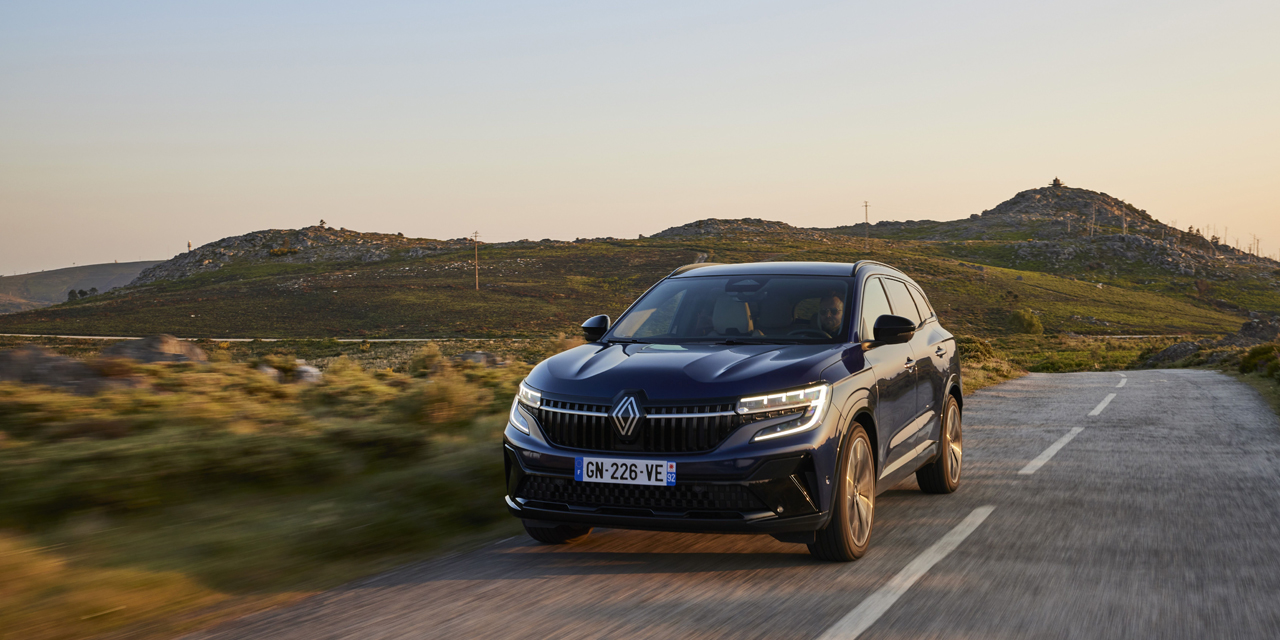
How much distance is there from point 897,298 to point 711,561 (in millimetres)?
2857

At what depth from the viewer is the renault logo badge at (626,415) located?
4984 mm

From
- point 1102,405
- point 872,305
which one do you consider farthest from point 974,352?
point 872,305

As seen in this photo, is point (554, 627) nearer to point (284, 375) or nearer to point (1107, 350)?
point (284, 375)

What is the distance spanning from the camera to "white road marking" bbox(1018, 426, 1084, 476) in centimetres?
880

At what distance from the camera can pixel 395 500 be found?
21.7ft

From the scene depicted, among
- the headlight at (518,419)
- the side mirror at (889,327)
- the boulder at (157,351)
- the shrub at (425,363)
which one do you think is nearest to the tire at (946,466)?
the side mirror at (889,327)

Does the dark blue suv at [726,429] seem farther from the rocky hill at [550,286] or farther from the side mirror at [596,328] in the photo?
the rocky hill at [550,286]

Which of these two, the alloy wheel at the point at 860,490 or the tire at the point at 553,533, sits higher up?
the alloy wheel at the point at 860,490

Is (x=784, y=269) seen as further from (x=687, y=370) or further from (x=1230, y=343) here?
(x=1230, y=343)

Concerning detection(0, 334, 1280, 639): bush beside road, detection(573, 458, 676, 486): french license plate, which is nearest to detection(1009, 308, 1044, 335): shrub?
detection(0, 334, 1280, 639): bush beside road

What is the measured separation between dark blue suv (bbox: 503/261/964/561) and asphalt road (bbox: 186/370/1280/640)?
31cm

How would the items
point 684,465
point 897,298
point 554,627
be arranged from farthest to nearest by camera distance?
point 897,298 → point 684,465 → point 554,627

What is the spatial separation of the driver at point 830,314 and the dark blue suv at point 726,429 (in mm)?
10

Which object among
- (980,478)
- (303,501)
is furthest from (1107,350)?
(303,501)
